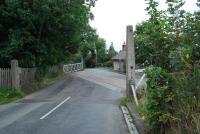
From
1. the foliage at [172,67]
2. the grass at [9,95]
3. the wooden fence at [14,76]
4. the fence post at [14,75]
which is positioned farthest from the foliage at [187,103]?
the fence post at [14,75]

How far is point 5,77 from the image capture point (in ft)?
102

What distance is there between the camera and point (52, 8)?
3456 centimetres

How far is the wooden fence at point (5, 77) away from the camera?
1194 inches

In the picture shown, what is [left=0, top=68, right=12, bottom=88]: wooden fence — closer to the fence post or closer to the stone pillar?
the fence post

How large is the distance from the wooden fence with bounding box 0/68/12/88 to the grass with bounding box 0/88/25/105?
0.92m

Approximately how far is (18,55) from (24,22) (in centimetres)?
254

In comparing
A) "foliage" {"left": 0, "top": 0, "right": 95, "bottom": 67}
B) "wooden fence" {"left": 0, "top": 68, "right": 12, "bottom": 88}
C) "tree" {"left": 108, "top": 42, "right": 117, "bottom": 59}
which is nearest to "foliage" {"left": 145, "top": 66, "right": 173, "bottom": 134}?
"wooden fence" {"left": 0, "top": 68, "right": 12, "bottom": 88}

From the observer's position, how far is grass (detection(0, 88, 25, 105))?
1085 inches

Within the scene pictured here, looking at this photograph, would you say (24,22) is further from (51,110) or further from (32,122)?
(32,122)

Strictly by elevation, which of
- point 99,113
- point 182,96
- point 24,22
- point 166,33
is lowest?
point 99,113

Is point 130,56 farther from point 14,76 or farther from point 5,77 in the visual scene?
point 5,77

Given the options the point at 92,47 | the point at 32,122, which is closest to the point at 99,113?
the point at 32,122

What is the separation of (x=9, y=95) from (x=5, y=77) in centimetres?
262

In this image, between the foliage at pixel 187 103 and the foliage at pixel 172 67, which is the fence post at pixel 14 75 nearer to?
the foliage at pixel 172 67
